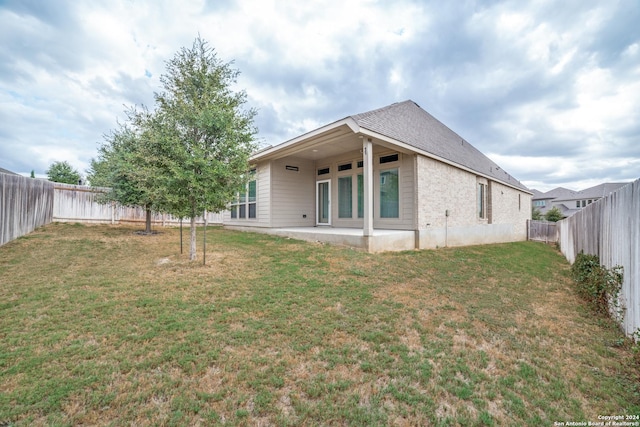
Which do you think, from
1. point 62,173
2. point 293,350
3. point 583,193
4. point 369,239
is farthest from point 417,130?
point 583,193

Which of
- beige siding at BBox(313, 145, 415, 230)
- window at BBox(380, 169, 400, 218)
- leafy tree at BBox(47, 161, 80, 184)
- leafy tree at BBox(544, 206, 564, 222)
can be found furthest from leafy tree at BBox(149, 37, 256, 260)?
leafy tree at BBox(544, 206, 564, 222)

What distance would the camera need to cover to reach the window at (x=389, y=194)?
31.1 ft

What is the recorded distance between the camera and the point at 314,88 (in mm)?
14422

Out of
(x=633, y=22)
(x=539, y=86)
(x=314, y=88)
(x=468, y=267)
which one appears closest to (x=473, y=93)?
(x=539, y=86)

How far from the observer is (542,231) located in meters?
18.0

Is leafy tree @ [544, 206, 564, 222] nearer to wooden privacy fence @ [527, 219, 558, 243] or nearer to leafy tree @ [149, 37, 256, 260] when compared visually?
wooden privacy fence @ [527, 219, 558, 243]

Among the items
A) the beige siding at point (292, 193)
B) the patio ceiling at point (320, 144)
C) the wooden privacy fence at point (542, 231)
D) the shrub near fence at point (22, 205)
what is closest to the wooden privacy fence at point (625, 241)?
the patio ceiling at point (320, 144)

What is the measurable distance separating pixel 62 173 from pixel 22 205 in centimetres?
2957

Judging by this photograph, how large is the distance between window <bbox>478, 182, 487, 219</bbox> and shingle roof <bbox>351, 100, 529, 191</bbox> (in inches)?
26.1

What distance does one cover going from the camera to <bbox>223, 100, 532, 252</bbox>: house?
26.3 ft

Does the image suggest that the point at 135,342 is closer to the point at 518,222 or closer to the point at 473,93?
the point at 473,93

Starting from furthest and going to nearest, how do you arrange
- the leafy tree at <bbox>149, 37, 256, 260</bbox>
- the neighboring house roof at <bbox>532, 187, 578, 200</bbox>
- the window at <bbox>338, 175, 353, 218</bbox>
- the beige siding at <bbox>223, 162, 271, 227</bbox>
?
the neighboring house roof at <bbox>532, 187, 578, 200</bbox> → the beige siding at <bbox>223, 162, 271, 227</bbox> → the window at <bbox>338, 175, 353, 218</bbox> → the leafy tree at <bbox>149, 37, 256, 260</bbox>

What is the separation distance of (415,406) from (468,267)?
5741mm

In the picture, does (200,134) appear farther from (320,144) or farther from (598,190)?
(598,190)
